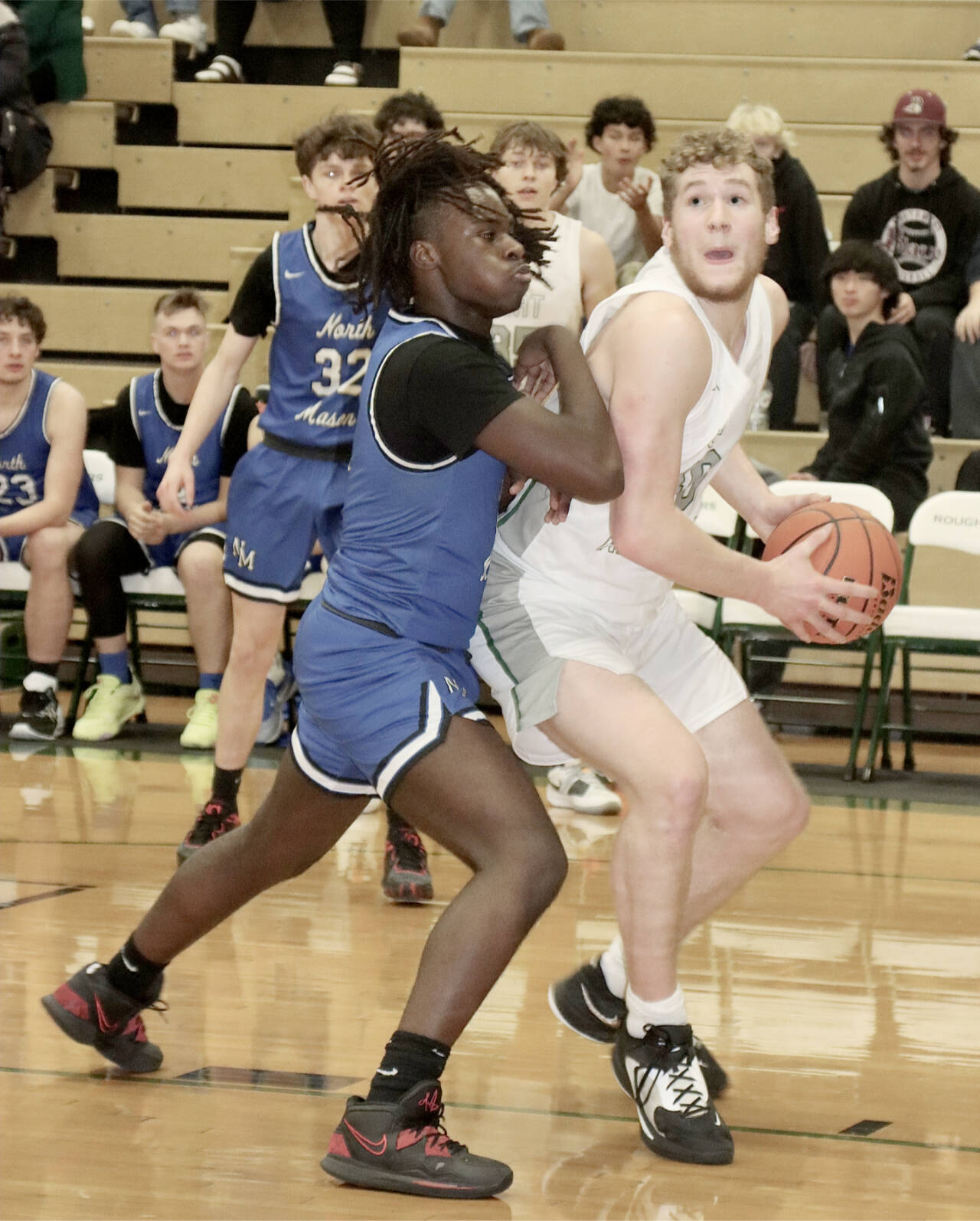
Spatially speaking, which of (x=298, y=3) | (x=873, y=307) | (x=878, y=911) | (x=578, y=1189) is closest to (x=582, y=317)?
(x=873, y=307)

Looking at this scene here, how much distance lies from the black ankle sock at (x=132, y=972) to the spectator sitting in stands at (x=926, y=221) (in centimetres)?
501

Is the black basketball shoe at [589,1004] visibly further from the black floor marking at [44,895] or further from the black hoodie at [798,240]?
the black hoodie at [798,240]

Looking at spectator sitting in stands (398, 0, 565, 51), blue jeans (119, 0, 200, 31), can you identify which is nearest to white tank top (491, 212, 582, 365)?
spectator sitting in stands (398, 0, 565, 51)

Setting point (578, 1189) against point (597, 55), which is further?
point (597, 55)

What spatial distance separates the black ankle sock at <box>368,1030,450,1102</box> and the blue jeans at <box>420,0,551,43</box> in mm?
7775

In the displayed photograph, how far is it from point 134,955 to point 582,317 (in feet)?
10.4

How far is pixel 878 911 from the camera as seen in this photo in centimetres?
404

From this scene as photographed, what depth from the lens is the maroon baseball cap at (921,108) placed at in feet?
23.2

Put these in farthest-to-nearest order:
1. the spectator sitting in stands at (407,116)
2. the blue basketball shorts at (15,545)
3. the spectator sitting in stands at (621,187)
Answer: the spectator sitting in stands at (621,187), the blue basketball shorts at (15,545), the spectator sitting in stands at (407,116)

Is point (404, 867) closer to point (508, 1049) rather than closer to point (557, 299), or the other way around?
point (508, 1049)

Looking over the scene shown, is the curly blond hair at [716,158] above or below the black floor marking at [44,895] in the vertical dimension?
above

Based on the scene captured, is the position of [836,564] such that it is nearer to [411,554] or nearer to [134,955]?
[411,554]

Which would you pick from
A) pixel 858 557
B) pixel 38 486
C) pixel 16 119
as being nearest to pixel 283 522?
pixel 858 557

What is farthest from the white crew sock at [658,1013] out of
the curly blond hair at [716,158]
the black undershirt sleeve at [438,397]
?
the curly blond hair at [716,158]
